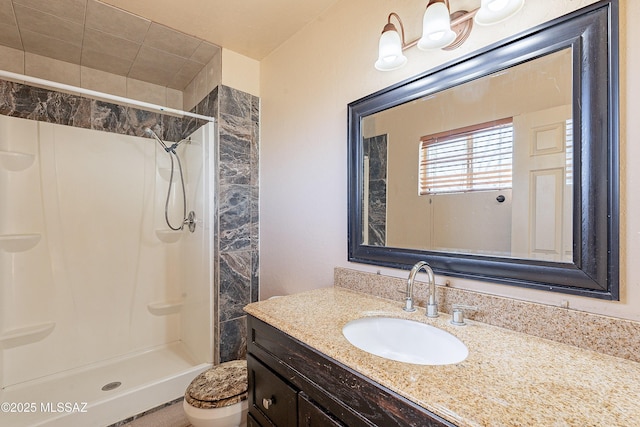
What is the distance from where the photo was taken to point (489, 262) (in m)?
1.01

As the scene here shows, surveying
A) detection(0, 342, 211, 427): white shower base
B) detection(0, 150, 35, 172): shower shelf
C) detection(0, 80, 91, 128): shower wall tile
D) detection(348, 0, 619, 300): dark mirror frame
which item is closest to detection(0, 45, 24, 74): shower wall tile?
detection(0, 80, 91, 128): shower wall tile

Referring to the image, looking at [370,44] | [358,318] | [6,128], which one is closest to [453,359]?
[358,318]

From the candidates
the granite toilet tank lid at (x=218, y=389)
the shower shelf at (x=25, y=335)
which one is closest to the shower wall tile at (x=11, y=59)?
the shower shelf at (x=25, y=335)

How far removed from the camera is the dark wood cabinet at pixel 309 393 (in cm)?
67

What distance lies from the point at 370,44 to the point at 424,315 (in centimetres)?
124

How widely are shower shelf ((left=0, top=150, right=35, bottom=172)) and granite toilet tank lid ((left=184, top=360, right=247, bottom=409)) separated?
1.87m

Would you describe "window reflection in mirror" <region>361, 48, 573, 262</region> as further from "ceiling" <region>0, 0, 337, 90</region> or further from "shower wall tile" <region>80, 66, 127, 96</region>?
"shower wall tile" <region>80, 66, 127, 96</region>

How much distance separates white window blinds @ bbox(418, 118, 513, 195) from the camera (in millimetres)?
1001

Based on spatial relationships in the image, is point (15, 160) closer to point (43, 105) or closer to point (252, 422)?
point (43, 105)

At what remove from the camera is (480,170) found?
1.06 m

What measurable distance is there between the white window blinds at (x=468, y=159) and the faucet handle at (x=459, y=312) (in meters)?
0.42

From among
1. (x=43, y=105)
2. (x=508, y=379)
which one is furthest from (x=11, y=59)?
(x=508, y=379)

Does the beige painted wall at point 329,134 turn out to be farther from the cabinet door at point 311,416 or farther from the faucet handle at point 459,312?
the cabinet door at point 311,416

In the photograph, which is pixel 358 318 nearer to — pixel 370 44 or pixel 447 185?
pixel 447 185
